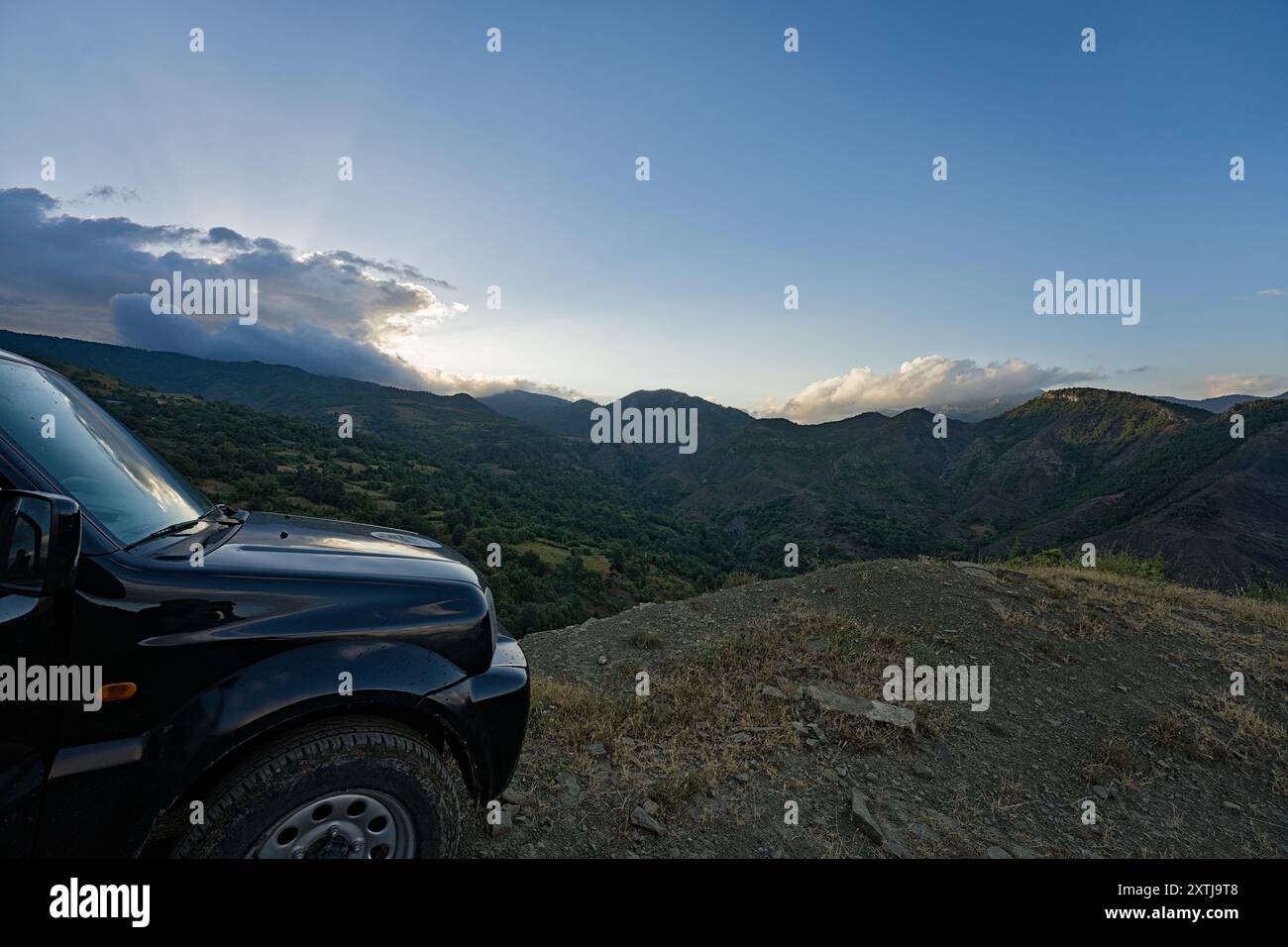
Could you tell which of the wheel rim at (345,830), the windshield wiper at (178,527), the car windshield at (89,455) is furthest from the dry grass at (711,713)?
the car windshield at (89,455)

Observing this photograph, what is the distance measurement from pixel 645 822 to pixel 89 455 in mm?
3404

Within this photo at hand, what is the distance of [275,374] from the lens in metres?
163

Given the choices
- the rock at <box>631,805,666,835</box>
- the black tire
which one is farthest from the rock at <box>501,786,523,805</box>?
the black tire

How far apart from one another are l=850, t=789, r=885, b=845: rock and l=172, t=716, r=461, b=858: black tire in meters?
2.66

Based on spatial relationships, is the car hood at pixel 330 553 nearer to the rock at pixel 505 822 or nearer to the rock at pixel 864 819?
the rock at pixel 505 822

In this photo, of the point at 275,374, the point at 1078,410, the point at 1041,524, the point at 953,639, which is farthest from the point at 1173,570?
the point at 275,374

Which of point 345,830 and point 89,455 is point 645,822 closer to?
point 345,830

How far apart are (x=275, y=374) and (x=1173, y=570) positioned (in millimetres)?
201995

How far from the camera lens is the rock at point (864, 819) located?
3.38 meters

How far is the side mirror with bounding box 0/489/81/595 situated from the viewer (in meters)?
1.53

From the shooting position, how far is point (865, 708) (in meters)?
4.85

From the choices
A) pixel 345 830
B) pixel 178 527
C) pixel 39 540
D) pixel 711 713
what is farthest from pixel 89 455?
pixel 711 713

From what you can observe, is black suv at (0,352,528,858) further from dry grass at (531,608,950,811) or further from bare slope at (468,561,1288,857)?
dry grass at (531,608,950,811)
